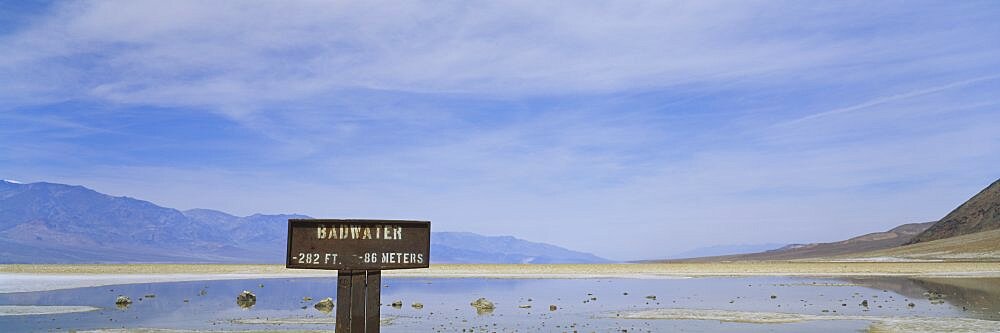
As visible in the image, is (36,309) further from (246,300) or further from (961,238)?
(961,238)

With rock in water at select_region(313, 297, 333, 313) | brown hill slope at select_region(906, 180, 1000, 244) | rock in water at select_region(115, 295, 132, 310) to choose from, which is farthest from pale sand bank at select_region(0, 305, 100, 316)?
brown hill slope at select_region(906, 180, 1000, 244)

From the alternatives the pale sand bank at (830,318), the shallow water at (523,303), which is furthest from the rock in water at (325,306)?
the pale sand bank at (830,318)

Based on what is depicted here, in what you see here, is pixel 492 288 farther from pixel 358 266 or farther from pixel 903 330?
pixel 358 266

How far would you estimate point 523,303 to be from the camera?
31125 millimetres

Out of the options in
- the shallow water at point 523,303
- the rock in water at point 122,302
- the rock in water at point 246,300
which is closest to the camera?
the shallow water at point 523,303

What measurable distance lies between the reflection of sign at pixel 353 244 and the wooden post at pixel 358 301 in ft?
0.75

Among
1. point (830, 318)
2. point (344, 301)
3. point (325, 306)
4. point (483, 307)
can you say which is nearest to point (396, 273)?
point (325, 306)

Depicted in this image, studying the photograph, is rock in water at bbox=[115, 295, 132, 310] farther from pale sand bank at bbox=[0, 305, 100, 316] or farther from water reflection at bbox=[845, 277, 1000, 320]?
water reflection at bbox=[845, 277, 1000, 320]

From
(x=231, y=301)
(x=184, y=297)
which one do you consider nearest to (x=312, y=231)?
(x=231, y=301)

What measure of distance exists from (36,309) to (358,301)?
18.4m

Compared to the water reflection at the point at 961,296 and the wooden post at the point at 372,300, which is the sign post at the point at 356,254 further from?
the water reflection at the point at 961,296

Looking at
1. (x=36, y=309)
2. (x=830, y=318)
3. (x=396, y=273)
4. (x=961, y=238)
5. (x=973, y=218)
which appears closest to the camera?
(x=830, y=318)

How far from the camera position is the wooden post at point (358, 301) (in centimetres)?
1430

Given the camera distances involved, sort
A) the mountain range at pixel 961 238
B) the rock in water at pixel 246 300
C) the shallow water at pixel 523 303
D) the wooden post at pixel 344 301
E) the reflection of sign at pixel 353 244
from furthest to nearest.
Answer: the mountain range at pixel 961 238
the rock in water at pixel 246 300
the shallow water at pixel 523 303
the wooden post at pixel 344 301
the reflection of sign at pixel 353 244
